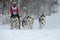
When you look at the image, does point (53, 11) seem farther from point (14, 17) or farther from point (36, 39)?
point (36, 39)

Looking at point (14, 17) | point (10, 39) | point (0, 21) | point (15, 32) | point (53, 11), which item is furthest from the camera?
point (53, 11)

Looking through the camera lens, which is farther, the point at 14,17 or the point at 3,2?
the point at 3,2

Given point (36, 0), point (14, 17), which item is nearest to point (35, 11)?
point (36, 0)

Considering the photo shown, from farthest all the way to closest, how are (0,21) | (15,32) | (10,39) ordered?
(0,21)
(15,32)
(10,39)

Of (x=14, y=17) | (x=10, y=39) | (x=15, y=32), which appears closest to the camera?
(x=10, y=39)

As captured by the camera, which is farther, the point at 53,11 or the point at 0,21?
the point at 53,11

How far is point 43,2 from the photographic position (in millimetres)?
16953

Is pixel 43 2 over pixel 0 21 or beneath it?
over

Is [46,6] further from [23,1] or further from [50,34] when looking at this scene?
[50,34]

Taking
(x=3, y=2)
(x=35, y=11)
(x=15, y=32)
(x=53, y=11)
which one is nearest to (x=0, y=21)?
(x=3, y=2)

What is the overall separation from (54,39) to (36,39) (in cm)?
52

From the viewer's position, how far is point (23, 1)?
1639 centimetres

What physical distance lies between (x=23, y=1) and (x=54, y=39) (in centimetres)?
863

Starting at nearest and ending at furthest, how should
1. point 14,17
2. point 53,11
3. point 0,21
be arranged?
1. point 14,17
2. point 0,21
3. point 53,11
